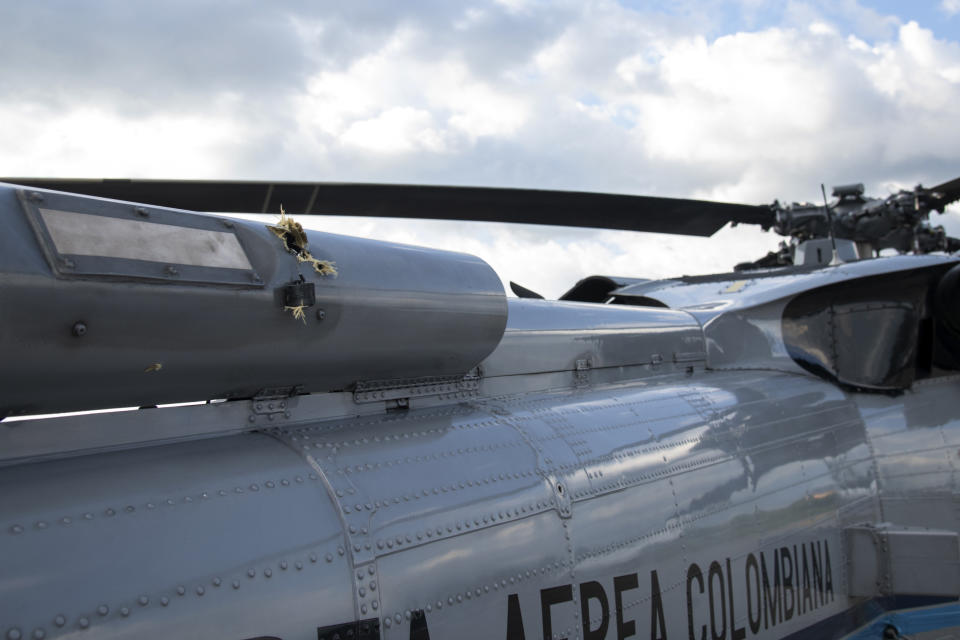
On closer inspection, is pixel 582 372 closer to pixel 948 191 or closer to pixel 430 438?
pixel 430 438

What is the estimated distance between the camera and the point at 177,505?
228cm

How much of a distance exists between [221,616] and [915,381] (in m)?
5.02

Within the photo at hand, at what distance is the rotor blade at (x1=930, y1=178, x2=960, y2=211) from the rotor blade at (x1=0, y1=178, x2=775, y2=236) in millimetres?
1581

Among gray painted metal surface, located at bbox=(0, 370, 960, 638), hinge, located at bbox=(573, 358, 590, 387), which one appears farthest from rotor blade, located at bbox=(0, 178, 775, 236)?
gray painted metal surface, located at bbox=(0, 370, 960, 638)

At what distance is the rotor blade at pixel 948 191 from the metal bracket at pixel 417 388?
17.7ft

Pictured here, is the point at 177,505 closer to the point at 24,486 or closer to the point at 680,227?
the point at 24,486

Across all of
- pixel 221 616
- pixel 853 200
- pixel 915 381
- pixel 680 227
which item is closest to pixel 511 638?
pixel 221 616

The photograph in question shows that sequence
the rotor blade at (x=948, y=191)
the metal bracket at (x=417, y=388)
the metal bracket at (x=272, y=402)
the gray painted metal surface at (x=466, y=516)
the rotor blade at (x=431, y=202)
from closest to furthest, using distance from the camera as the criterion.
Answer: the gray painted metal surface at (x=466, y=516)
the metal bracket at (x=272, y=402)
the metal bracket at (x=417, y=388)
the rotor blade at (x=431, y=202)
the rotor blade at (x=948, y=191)

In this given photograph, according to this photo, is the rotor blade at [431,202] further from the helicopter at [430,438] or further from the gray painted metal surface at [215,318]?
the gray painted metal surface at [215,318]

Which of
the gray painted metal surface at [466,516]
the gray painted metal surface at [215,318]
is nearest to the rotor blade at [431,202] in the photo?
the gray painted metal surface at [215,318]

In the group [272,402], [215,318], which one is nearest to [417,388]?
[272,402]

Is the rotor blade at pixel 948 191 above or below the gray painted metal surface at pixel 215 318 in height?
above

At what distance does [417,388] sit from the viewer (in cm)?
356

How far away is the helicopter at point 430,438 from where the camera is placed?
2184mm
